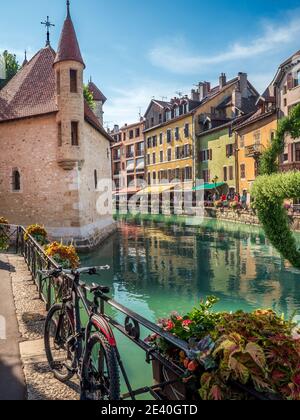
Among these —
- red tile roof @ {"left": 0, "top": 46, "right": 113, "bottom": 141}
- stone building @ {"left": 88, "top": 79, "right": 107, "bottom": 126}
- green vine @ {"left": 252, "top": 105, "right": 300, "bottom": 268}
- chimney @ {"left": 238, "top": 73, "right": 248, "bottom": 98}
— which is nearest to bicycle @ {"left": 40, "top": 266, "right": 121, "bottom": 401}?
green vine @ {"left": 252, "top": 105, "right": 300, "bottom": 268}

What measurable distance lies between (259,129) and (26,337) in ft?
107

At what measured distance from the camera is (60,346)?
4012mm

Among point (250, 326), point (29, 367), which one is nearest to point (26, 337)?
point (29, 367)

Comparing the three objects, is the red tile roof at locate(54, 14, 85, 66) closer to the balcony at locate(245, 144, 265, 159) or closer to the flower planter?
the balcony at locate(245, 144, 265, 159)

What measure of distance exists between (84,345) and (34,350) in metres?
1.57

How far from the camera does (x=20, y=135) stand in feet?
69.4

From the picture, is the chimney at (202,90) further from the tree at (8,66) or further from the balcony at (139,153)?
the tree at (8,66)

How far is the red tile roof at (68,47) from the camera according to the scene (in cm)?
1952

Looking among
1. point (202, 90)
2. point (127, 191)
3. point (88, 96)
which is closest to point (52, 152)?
point (88, 96)

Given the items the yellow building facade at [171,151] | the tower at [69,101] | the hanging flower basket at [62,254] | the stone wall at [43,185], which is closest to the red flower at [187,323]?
the hanging flower basket at [62,254]

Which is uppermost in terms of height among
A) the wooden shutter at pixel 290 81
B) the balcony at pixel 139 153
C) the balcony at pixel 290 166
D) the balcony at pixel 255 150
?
the wooden shutter at pixel 290 81

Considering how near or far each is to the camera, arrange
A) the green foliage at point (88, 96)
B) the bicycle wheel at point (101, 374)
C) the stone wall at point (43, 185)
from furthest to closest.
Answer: the green foliage at point (88, 96) < the stone wall at point (43, 185) < the bicycle wheel at point (101, 374)

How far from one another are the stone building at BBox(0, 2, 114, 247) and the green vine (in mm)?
10802

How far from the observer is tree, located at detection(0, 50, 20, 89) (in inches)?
1119
